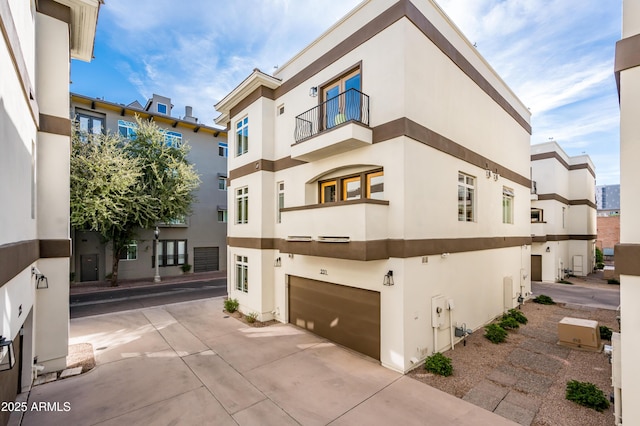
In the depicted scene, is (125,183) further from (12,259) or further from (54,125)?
(12,259)

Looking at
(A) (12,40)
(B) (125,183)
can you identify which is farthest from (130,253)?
(A) (12,40)

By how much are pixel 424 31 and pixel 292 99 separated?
4866mm

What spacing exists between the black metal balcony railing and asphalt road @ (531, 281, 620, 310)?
1467cm

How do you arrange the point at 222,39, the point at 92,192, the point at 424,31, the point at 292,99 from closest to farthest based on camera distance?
the point at 424,31
the point at 292,99
the point at 222,39
the point at 92,192

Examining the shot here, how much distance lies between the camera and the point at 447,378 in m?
6.98

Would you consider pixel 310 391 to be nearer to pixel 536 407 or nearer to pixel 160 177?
pixel 536 407

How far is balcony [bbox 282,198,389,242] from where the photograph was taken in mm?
7121

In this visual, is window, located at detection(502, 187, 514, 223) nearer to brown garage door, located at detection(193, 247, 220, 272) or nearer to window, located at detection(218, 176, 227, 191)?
window, located at detection(218, 176, 227, 191)

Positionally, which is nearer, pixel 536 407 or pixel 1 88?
pixel 1 88

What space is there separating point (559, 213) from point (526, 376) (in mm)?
19107

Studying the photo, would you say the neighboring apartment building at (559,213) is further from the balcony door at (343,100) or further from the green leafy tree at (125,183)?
the green leafy tree at (125,183)

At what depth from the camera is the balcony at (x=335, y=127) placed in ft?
25.5

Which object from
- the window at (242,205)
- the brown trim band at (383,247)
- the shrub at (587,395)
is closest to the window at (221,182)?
the window at (242,205)

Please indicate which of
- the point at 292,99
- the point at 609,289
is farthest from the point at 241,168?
the point at 609,289
